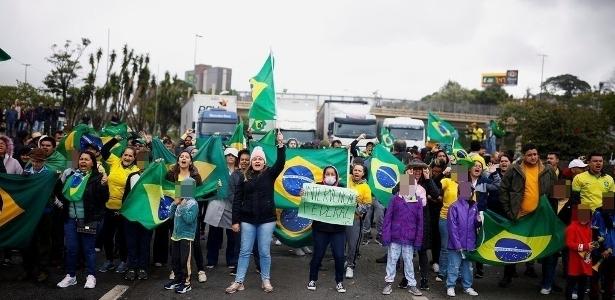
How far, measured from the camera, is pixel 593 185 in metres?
8.02

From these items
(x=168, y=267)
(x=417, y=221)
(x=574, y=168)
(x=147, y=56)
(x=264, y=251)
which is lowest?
(x=168, y=267)

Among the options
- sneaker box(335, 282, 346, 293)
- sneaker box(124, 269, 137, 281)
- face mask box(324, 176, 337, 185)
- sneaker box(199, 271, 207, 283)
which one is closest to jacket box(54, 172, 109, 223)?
sneaker box(124, 269, 137, 281)

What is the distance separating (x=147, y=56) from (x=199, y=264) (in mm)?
45237

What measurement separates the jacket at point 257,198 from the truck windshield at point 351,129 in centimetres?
2287

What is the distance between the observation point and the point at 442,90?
104m

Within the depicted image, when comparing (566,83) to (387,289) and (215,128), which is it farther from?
(387,289)

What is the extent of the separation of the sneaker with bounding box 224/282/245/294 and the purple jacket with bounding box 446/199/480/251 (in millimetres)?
2852

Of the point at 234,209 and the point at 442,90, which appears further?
the point at 442,90

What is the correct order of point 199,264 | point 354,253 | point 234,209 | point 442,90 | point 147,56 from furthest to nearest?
1. point 442,90
2. point 147,56
3. point 354,253
4. point 199,264
5. point 234,209

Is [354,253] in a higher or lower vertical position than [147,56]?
lower

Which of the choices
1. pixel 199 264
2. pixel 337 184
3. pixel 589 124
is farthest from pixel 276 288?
pixel 589 124

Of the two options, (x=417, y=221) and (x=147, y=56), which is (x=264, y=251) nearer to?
(x=417, y=221)

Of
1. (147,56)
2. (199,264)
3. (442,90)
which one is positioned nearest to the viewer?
(199,264)

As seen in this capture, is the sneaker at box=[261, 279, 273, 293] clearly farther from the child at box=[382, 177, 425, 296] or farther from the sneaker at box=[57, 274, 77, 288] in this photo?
the sneaker at box=[57, 274, 77, 288]
